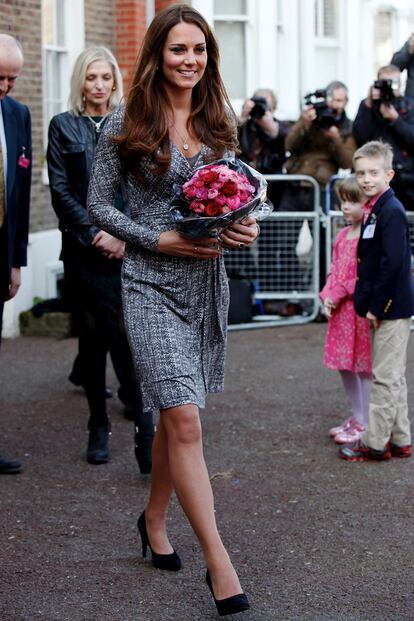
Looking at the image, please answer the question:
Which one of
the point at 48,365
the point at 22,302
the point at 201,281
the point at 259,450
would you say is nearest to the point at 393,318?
the point at 259,450

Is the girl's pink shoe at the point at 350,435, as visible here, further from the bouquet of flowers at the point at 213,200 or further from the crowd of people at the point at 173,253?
the bouquet of flowers at the point at 213,200

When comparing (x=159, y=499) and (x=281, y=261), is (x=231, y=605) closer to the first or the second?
(x=159, y=499)

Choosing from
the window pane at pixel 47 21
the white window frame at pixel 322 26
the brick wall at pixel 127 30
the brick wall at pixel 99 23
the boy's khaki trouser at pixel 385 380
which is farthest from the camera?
the white window frame at pixel 322 26

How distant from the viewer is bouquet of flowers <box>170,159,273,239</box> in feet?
14.4

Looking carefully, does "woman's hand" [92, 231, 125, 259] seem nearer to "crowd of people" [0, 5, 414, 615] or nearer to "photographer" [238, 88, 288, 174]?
"crowd of people" [0, 5, 414, 615]

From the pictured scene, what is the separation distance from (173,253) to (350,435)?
9.68 ft

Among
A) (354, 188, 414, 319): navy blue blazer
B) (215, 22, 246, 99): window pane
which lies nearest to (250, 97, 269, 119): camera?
(215, 22, 246, 99): window pane

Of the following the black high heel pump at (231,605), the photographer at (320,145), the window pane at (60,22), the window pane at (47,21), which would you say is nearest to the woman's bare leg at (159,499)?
the black high heel pump at (231,605)

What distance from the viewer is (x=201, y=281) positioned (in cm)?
475

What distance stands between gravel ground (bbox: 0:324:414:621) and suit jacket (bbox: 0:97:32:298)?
1156mm

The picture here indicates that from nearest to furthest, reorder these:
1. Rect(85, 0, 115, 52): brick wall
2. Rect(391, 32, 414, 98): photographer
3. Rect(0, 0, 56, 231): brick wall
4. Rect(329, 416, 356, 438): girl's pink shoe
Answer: Rect(329, 416, 356, 438): girl's pink shoe → Rect(0, 0, 56, 231): brick wall → Rect(391, 32, 414, 98): photographer → Rect(85, 0, 115, 52): brick wall

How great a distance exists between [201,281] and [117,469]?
2.24m

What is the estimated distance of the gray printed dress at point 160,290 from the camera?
4.60 meters

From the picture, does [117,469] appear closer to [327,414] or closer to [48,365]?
[327,414]
